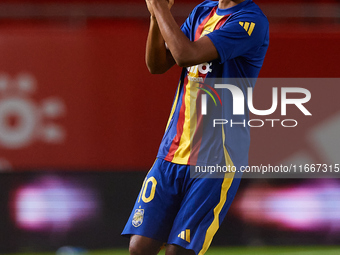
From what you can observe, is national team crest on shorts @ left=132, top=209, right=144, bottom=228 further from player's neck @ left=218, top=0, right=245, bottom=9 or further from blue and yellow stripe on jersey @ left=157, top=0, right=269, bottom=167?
player's neck @ left=218, top=0, right=245, bottom=9

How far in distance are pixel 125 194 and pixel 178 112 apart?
236cm

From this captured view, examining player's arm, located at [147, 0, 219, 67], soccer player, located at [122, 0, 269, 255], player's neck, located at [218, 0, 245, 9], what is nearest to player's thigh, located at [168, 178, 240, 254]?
soccer player, located at [122, 0, 269, 255]

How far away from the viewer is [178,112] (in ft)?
7.84

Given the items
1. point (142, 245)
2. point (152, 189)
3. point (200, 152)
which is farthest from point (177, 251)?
point (200, 152)

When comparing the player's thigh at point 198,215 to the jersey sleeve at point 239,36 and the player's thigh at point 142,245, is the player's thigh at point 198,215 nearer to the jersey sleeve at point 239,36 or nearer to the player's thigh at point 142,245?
the player's thigh at point 142,245

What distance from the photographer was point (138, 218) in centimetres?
234

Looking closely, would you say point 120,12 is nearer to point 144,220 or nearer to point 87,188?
point 87,188

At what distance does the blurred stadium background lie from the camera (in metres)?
4.47

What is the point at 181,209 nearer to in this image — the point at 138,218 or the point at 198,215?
the point at 198,215

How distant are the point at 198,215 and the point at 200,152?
27 centimetres

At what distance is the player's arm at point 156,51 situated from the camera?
2.38 meters

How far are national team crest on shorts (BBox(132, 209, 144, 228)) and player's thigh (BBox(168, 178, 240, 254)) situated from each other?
144 mm

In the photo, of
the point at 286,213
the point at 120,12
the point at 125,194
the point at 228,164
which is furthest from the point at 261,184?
the point at 228,164

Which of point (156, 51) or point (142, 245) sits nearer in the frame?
point (142, 245)
